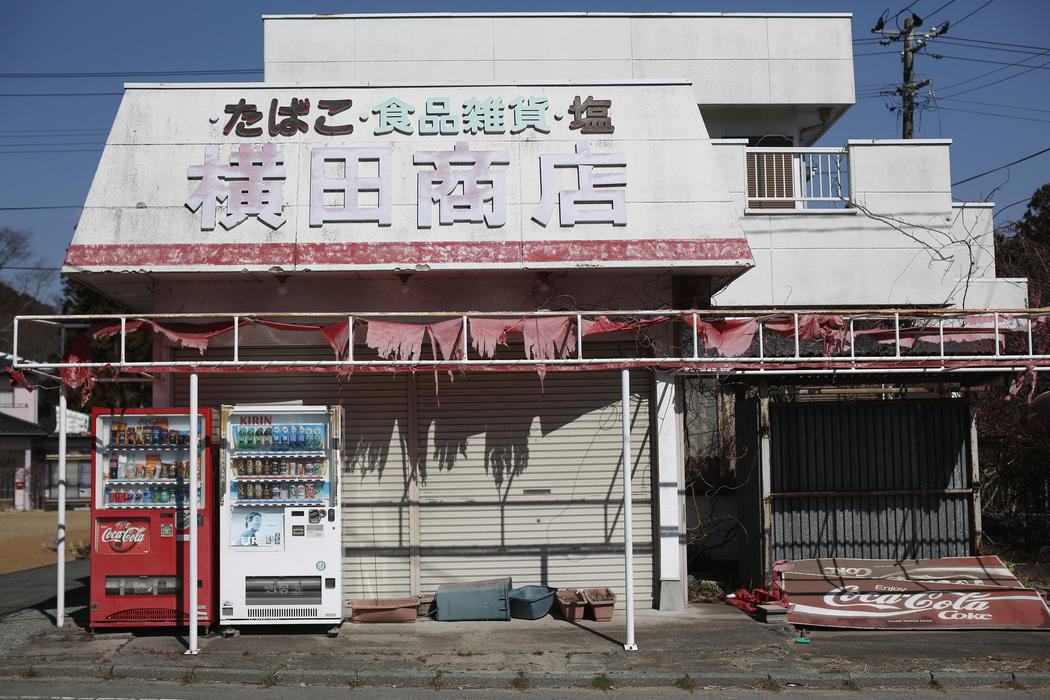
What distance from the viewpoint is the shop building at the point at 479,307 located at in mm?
10547

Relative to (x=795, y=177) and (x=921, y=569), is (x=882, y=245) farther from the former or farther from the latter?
(x=921, y=569)

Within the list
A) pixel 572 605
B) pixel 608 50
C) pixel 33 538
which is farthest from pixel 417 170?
pixel 33 538

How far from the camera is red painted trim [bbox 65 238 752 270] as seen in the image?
1056cm

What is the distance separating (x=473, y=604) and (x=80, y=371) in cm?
542

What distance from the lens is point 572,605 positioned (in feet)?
35.4

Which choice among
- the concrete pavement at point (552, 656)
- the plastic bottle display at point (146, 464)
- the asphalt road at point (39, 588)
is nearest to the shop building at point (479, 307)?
the plastic bottle display at point (146, 464)

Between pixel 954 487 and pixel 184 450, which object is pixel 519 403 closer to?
pixel 184 450

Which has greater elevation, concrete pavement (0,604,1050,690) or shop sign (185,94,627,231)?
shop sign (185,94,627,231)

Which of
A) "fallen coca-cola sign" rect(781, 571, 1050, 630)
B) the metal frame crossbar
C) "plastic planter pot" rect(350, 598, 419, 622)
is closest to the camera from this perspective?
the metal frame crossbar

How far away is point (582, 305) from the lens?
1150 centimetres

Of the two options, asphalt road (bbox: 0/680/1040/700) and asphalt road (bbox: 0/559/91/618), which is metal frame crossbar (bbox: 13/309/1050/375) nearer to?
asphalt road (bbox: 0/680/1040/700)

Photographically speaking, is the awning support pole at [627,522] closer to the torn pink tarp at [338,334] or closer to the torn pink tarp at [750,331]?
the torn pink tarp at [750,331]

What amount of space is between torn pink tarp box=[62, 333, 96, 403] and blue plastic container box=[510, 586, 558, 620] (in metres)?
5.62

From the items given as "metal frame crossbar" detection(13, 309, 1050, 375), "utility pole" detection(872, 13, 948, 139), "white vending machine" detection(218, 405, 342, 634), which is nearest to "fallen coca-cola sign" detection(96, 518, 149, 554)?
"white vending machine" detection(218, 405, 342, 634)
